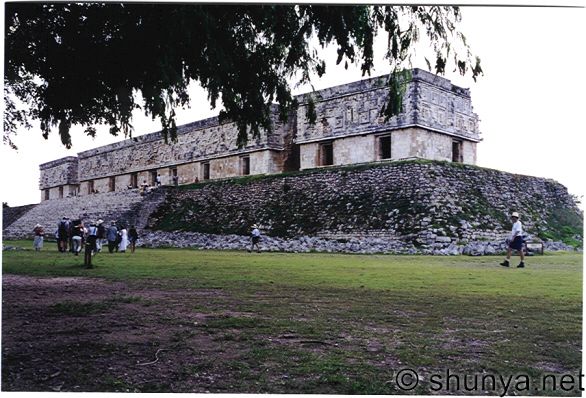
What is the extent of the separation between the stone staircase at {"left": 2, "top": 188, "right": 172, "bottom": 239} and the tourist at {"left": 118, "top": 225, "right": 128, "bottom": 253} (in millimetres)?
172

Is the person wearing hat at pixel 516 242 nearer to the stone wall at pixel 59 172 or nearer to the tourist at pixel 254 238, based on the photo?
the tourist at pixel 254 238

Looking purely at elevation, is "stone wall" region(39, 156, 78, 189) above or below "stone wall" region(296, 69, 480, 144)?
below

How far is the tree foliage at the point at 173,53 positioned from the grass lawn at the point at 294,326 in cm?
125

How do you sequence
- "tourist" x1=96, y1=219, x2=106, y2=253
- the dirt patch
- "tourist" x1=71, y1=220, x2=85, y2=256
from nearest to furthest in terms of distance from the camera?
1. the dirt patch
2. "tourist" x1=71, y1=220, x2=85, y2=256
3. "tourist" x1=96, y1=219, x2=106, y2=253

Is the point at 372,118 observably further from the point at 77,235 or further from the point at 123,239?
the point at 77,235

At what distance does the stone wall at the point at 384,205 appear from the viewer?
21.8 feet

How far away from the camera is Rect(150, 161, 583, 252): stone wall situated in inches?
261

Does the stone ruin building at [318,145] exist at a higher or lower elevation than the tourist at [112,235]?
higher

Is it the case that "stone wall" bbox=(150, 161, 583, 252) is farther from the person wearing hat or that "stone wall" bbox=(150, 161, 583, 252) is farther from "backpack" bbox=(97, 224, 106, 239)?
"backpack" bbox=(97, 224, 106, 239)

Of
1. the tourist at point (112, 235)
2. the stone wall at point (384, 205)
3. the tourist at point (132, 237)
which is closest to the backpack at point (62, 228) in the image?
the tourist at point (112, 235)

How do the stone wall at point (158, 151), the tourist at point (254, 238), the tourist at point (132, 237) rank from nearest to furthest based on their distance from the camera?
the tourist at point (132, 237), the stone wall at point (158, 151), the tourist at point (254, 238)

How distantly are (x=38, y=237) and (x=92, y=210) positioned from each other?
89 cm

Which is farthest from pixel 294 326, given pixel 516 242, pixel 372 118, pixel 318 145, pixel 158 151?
pixel 372 118

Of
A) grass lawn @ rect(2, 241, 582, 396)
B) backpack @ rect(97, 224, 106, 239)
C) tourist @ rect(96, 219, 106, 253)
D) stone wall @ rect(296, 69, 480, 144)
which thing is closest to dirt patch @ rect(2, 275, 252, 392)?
grass lawn @ rect(2, 241, 582, 396)
